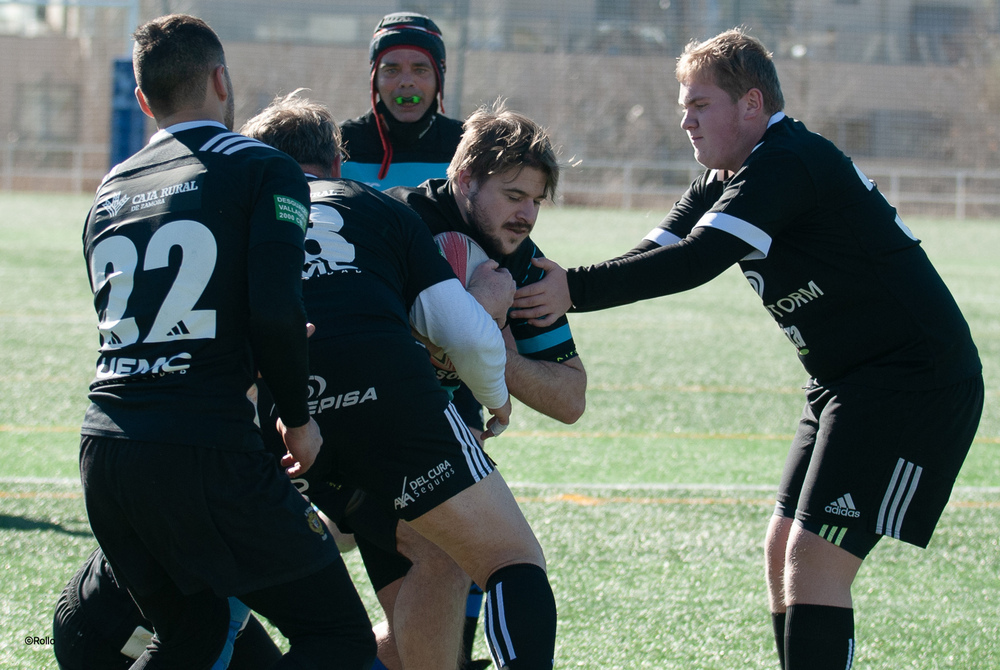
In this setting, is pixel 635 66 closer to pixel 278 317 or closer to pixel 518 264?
pixel 518 264

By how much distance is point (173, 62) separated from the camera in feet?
7.84

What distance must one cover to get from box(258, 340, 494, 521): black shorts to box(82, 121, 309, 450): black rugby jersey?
223mm

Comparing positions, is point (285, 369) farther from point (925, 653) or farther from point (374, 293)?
point (925, 653)

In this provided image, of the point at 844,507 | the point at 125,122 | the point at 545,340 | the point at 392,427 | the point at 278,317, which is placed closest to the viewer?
the point at 278,317

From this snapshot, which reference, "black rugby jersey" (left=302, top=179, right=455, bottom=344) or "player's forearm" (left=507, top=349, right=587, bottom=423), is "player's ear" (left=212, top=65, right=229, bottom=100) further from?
"player's forearm" (left=507, top=349, right=587, bottom=423)

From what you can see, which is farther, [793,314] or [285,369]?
[793,314]

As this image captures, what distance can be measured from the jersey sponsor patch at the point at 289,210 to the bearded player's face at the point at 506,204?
754 mm

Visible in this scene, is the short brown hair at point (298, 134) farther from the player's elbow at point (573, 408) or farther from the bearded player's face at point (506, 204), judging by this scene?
the player's elbow at point (573, 408)

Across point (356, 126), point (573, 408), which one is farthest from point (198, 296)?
point (356, 126)

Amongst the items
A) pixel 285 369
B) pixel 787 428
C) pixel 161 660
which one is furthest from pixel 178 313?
pixel 787 428

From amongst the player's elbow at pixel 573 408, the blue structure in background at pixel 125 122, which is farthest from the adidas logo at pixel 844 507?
the blue structure in background at pixel 125 122

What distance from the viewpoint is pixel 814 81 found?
70.7ft

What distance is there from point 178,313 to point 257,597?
66 centimetres

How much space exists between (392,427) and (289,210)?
59cm
